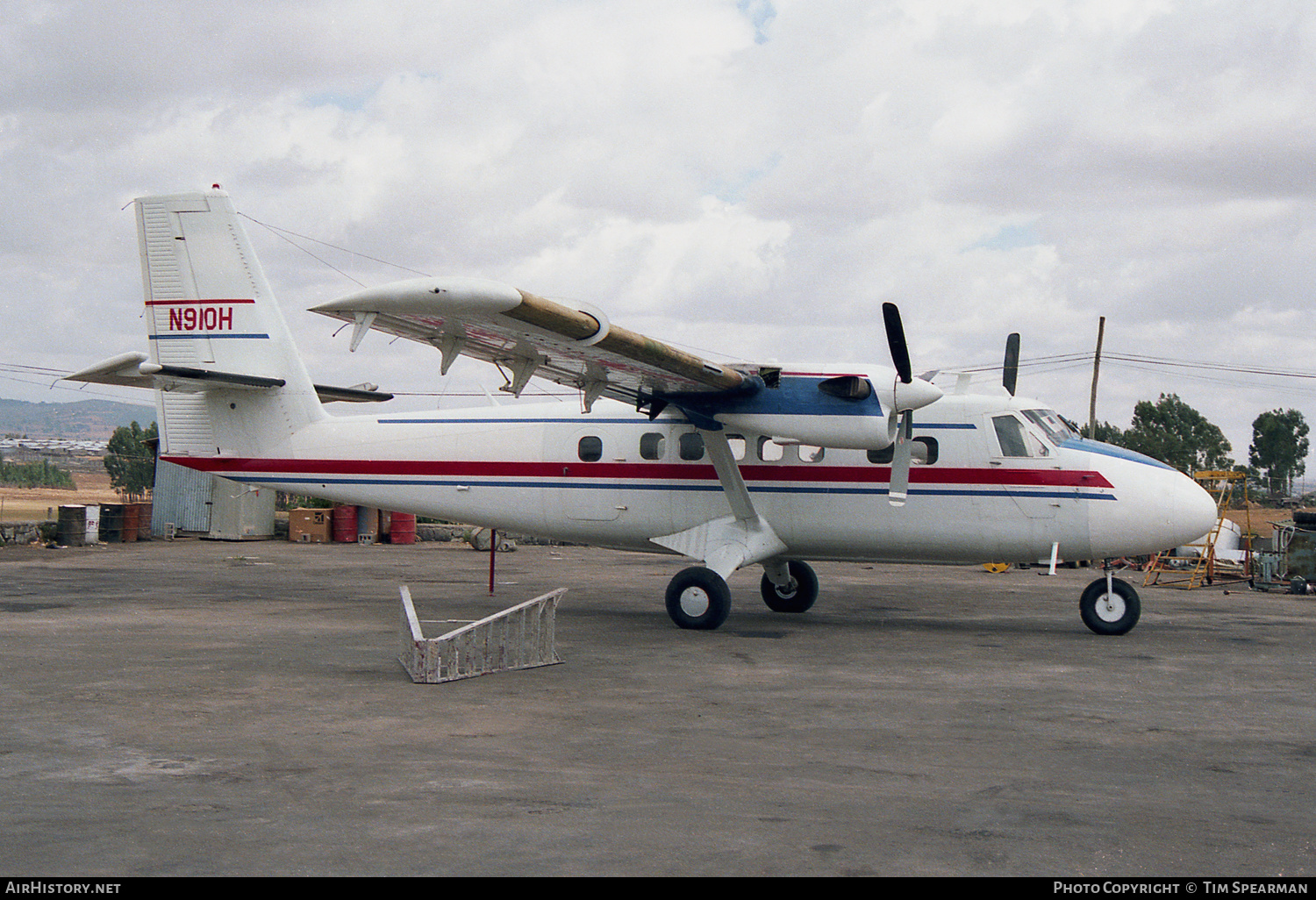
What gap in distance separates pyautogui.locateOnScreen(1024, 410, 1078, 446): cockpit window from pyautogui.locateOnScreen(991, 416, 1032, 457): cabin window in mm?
254

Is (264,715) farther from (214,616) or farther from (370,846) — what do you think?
(214,616)

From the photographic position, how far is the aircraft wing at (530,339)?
10.5m

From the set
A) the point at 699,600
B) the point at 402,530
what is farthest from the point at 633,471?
the point at 402,530

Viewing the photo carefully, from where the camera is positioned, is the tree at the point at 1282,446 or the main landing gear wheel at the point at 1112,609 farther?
the tree at the point at 1282,446

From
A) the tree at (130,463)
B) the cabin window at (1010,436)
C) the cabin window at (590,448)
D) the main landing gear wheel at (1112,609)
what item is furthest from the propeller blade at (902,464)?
the tree at (130,463)

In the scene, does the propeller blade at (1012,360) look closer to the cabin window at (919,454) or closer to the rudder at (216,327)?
the cabin window at (919,454)

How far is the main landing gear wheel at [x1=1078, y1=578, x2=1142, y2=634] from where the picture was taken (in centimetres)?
1437

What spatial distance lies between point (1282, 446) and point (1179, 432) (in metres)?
17.5

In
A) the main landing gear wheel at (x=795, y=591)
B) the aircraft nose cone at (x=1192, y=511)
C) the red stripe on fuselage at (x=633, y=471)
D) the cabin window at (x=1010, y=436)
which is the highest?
the cabin window at (x=1010, y=436)

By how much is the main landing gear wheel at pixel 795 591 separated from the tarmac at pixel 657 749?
1.00 metres

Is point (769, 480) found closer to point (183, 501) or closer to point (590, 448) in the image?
point (590, 448)

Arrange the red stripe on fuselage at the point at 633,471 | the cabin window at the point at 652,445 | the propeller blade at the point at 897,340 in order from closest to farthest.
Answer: the propeller blade at the point at 897,340 → the red stripe on fuselage at the point at 633,471 → the cabin window at the point at 652,445

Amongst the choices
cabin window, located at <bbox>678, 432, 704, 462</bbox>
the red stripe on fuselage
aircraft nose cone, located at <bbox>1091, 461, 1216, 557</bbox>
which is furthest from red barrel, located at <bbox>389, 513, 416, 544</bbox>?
aircraft nose cone, located at <bbox>1091, 461, 1216, 557</bbox>

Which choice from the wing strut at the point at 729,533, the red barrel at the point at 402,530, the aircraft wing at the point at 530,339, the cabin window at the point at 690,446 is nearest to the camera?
the aircraft wing at the point at 530,339
